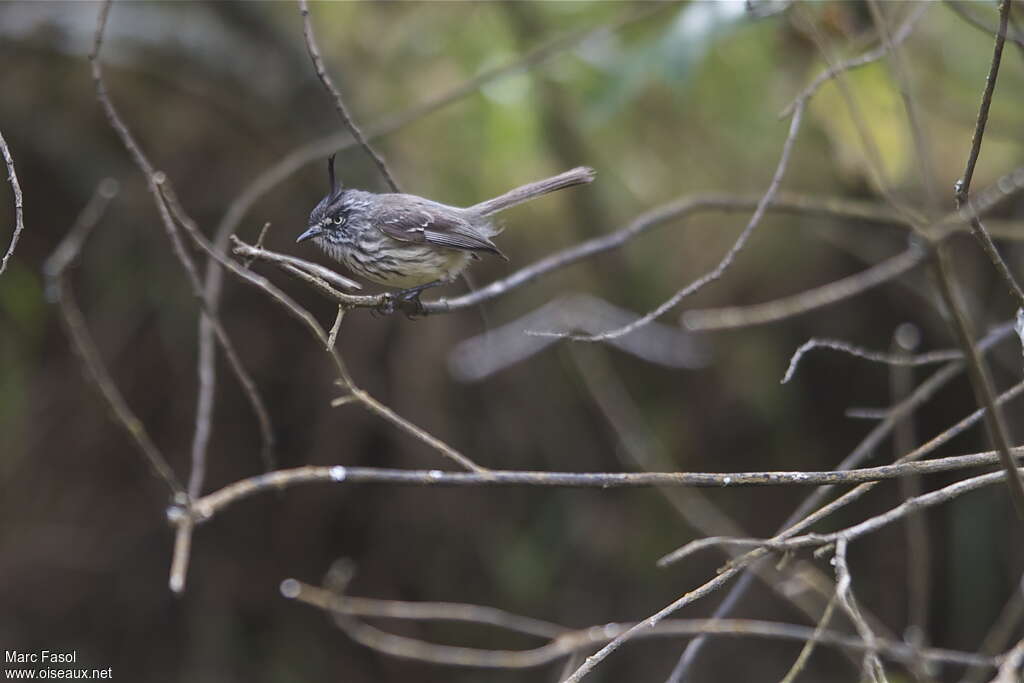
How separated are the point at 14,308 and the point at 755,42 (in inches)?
165

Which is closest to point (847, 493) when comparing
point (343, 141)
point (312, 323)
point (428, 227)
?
point (312, 323)

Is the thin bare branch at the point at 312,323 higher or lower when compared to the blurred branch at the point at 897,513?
higher

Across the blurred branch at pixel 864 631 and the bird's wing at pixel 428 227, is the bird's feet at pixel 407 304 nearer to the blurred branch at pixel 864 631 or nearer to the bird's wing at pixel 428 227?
the bird's wing at pixel 428 227

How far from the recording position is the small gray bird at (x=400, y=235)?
3.85 meters

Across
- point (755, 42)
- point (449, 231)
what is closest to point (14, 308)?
point (449, 231)

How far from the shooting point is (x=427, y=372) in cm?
556

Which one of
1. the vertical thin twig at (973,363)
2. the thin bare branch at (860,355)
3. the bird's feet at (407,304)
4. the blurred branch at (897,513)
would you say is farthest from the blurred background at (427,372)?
the vertical thin twig at (973,363)

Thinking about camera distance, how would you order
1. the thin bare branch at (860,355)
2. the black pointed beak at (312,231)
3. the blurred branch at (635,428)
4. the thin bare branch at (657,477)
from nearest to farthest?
the thin bare branch at (657,477)
the thin bare branch at (860,355)
the black pointed beak at (312,231)
the blurred branch at (635,428)

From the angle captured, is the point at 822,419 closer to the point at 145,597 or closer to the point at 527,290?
the point at 527,290

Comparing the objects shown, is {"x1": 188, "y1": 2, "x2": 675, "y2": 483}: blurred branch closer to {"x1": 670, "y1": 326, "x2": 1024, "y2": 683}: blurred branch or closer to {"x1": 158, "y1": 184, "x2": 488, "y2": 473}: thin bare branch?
{"x1": 158, "y1": 184, "x2": 488, "y2": 473}: thin bare branch

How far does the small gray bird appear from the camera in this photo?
3.85 m

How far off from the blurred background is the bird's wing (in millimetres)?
1114

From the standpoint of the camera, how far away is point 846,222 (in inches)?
201

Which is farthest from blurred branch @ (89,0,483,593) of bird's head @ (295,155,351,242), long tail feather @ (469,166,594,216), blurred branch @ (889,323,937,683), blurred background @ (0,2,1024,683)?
blurred background @ (0,2,1024,683)
